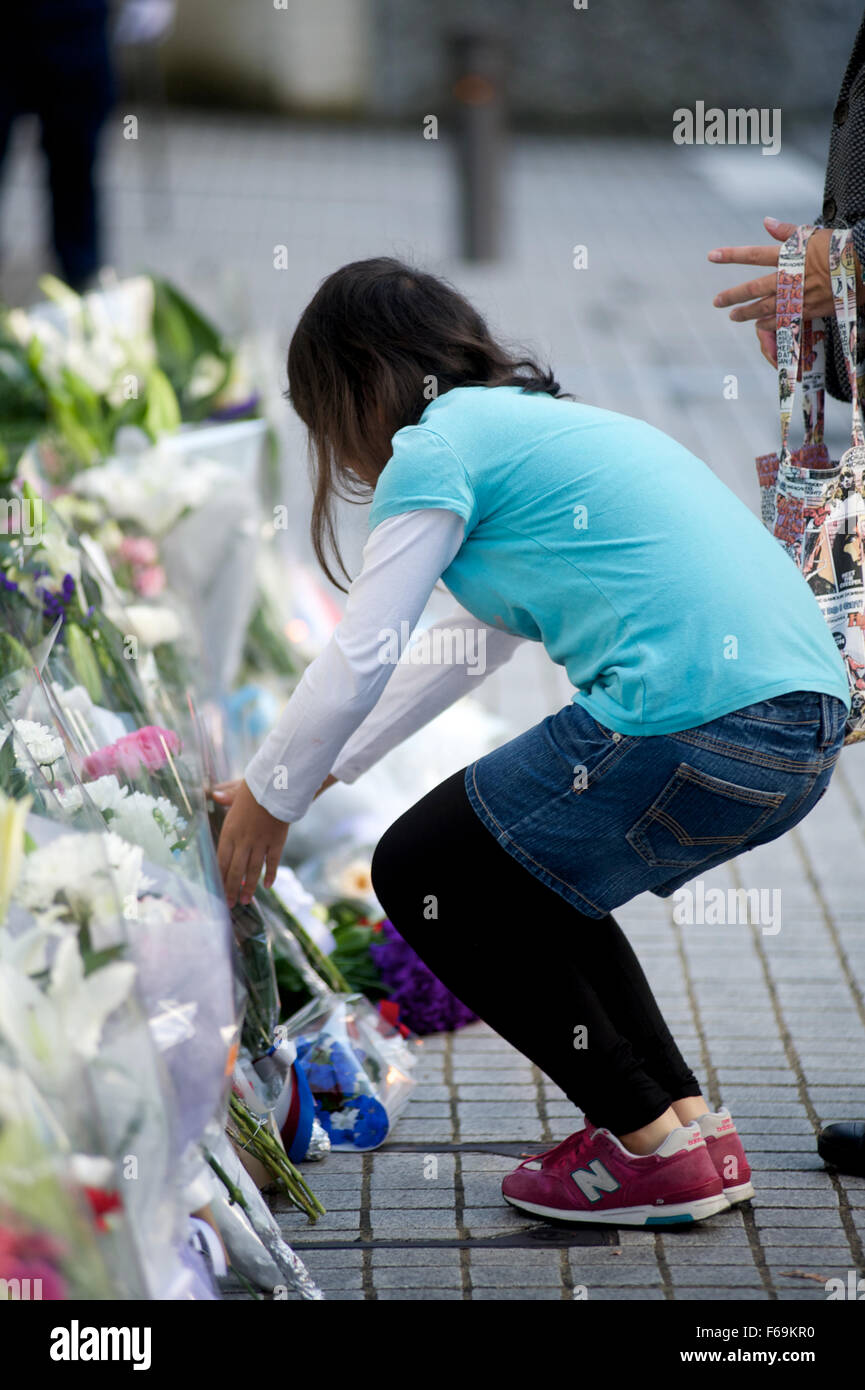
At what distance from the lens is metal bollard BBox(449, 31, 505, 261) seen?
379 inches

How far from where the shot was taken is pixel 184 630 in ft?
11.4

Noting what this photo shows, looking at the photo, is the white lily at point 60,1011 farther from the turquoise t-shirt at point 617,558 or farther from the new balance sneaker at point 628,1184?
the new balance sneaker at point 628,1184

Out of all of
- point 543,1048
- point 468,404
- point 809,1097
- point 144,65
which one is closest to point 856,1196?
point 809,1097

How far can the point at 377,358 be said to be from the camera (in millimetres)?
2260

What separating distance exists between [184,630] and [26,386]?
1034 millimetres

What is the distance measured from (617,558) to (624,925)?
1.66m

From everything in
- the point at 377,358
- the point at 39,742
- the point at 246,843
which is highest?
the point at 377,358

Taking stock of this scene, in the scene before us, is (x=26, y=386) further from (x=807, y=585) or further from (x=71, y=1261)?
(x=71, y=1261)

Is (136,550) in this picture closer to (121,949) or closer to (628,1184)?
(628,1184)

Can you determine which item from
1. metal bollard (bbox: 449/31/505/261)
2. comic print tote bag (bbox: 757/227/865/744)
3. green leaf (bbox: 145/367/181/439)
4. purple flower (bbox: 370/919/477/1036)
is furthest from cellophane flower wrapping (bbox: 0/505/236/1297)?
metal bollard (bbox: 449/31/505/261)

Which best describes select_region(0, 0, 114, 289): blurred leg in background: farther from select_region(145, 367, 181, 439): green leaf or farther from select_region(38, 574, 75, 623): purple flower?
select_region(38, 574, 75, 623): purple flower

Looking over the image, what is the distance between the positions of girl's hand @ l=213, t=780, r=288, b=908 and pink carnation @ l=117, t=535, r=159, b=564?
1.52m

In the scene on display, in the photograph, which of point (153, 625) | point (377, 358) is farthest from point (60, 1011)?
point (153, 625)

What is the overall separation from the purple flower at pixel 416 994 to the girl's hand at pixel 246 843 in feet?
2.84
